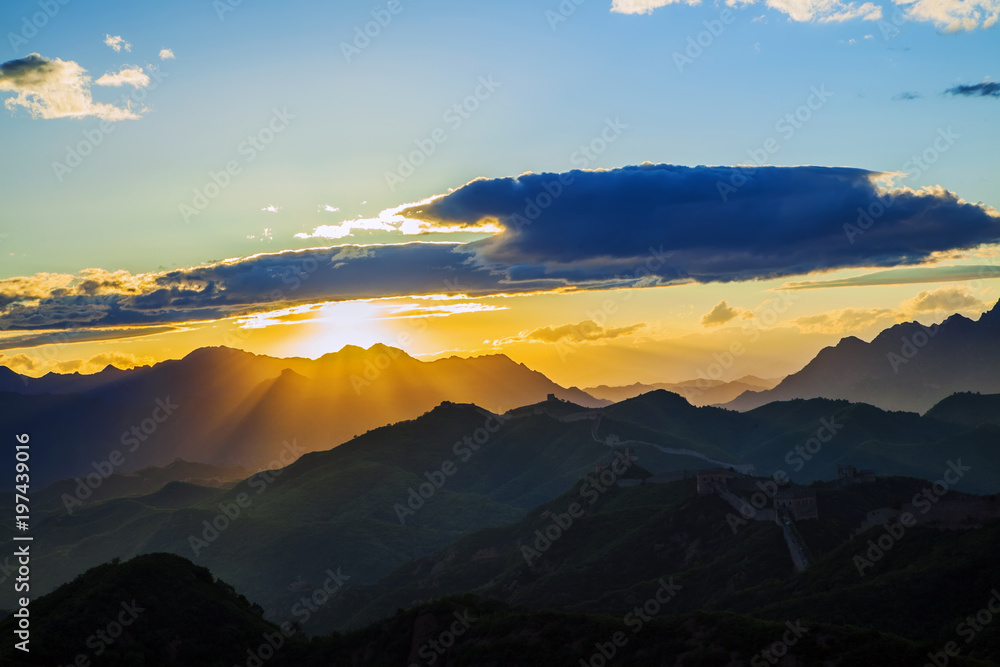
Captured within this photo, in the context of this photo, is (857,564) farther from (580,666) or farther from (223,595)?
(223,595)

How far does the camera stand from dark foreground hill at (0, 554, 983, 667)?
57156 millimetres

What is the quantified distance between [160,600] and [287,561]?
117 metres

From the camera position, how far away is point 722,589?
93.2m

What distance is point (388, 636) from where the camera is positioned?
241 feet

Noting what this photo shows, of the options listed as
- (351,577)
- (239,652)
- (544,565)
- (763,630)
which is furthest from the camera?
(351,577)

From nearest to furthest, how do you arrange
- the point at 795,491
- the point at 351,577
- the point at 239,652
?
1. the point at 239,652
2. the point at 795,491
3. the point at 351,577

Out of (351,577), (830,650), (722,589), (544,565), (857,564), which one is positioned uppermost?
(830,650)

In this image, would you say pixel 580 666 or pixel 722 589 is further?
pixel 722 589

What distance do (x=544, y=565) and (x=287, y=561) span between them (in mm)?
80260

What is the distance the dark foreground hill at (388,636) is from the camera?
57.2 meters

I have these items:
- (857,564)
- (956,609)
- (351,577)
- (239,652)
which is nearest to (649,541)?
(857,564)

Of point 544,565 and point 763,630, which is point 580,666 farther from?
point 544,565

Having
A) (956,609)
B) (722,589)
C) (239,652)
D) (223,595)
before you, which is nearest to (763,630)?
(956,609)

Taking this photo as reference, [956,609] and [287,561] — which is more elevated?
[956,609]
